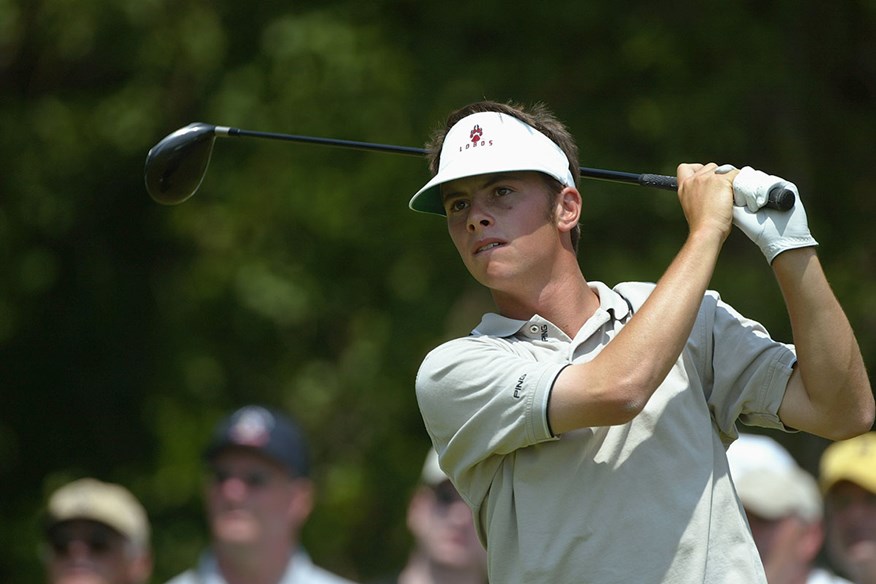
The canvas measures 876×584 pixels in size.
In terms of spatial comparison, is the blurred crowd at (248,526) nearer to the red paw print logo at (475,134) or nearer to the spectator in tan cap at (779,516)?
the spectator in tan cap at (779,516)

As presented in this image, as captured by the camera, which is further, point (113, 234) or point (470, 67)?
point (113, 234)

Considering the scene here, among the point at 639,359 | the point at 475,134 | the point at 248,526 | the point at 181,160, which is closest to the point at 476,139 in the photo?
the point at 475,134

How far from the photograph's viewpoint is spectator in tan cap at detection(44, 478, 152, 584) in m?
5.75

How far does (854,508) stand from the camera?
5508mm

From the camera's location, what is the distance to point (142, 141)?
988 centimetres

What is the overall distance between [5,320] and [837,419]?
791 cm

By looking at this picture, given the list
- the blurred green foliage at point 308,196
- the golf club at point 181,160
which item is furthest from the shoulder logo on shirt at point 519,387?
the blurred green foliage at point 308,196

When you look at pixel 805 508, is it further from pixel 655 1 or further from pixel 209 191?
pixel 209 191

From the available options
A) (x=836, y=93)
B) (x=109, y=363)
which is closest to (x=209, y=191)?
(x=109, y=363)

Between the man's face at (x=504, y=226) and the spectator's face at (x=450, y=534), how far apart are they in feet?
7.74

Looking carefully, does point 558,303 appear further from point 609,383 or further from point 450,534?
point 450,534

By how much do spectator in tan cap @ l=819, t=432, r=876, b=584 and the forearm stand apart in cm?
211

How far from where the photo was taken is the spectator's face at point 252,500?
5.73 meters

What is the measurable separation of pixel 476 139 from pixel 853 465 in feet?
8.40
